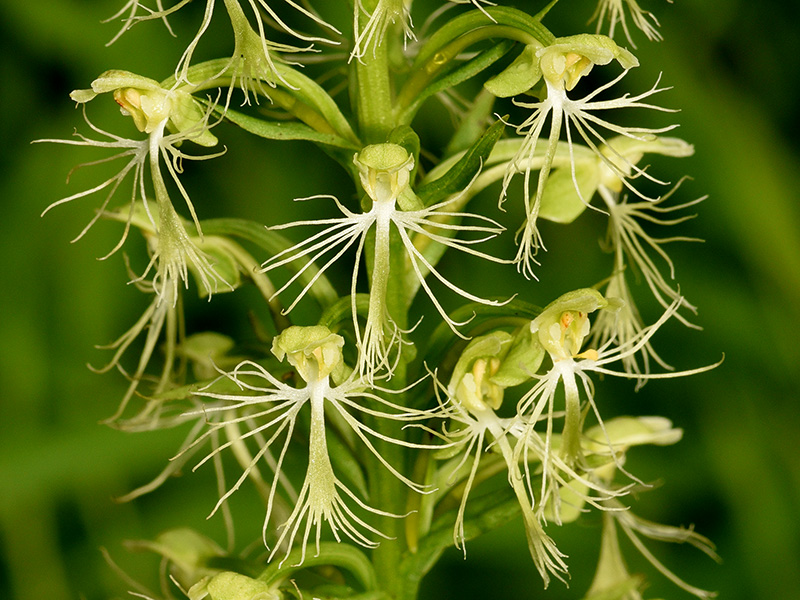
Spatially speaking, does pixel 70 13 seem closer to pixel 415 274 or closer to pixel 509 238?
pixel 509 238

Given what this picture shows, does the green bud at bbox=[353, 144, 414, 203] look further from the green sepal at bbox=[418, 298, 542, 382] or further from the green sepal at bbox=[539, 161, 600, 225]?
the green sepal at bbox=[539, 161, 600, 225]

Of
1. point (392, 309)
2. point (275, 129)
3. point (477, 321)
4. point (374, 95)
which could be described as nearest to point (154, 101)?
point (275, 129)

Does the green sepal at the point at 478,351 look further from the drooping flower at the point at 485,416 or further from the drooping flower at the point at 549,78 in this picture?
the drooping flower at the point at 549,78

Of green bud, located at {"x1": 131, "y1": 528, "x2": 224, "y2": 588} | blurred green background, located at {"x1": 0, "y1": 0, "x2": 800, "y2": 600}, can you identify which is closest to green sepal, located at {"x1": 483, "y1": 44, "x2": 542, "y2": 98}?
green bud, located at {"x1": 131, "y1": 528, "x2": 224, "y2": 588}

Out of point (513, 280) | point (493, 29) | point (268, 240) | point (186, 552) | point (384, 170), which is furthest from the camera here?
point (513, 280)

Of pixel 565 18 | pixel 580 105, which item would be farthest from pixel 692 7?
pixel 580 105

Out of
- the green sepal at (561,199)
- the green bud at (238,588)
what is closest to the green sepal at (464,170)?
the green sepal at (561,199)

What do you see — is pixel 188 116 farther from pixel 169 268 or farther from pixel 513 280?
pixel 513 280
